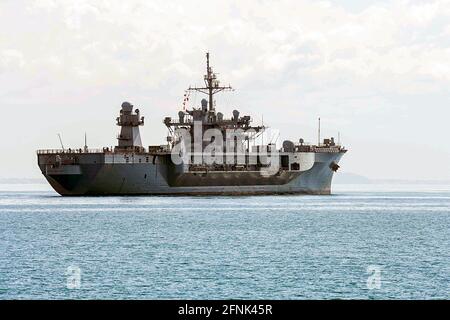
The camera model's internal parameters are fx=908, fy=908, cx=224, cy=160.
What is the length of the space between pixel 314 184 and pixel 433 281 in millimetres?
64838

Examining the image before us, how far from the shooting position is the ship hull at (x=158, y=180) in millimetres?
86562

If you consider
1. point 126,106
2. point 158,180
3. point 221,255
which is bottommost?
point 221,255

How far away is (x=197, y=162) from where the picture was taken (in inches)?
3570

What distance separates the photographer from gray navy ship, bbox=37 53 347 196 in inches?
3418

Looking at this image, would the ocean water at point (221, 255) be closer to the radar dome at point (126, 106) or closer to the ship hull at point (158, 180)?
the ship hull at point (158, 180)

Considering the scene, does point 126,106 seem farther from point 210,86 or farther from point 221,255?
point 221,255

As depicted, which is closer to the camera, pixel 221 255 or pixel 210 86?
pixel 221 255

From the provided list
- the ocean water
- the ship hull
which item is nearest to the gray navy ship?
the ship hull

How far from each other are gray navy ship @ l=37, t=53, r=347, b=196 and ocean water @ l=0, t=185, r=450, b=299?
45.6 ft

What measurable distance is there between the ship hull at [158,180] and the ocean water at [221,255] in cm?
1367

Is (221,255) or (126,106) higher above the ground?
(126,106)

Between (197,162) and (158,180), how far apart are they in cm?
460

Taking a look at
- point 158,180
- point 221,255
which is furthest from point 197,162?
point 221,255
